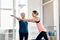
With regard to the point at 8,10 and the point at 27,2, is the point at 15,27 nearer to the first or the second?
the point at 8,10

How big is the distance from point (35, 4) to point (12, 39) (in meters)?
1.78

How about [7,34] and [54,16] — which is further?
[7,34]

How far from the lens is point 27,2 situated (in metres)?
6.35

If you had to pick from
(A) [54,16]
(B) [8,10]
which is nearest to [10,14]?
(B) [8,10]

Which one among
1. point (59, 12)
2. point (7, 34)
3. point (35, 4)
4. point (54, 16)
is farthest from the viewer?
point (35, 4)

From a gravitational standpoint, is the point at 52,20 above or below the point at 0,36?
above

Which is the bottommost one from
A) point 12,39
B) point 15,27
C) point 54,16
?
point 12,39

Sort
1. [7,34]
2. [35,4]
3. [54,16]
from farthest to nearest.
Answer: [35,4]
[7,34]
[54,16]

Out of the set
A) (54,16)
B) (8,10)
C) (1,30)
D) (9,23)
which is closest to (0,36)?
(1,30)

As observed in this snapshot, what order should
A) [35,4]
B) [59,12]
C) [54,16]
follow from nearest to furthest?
[59,12] → [54,16] → [35,4]

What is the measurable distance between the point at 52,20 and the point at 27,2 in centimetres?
131

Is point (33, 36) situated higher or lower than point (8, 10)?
lower

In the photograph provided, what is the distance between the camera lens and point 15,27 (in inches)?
237

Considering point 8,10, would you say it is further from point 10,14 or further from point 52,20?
point 52,20
